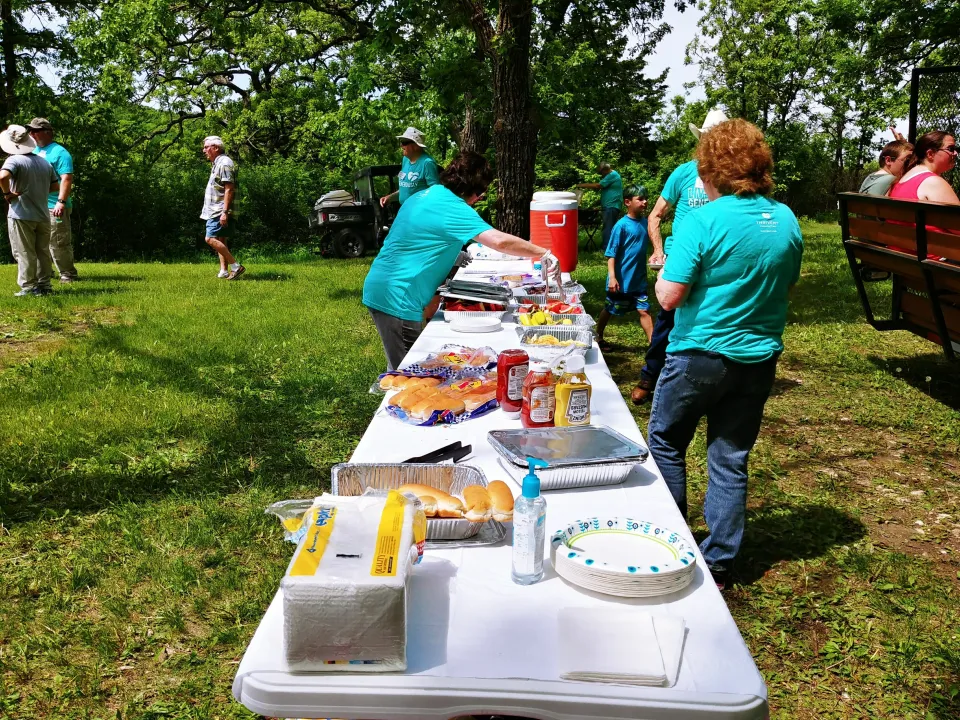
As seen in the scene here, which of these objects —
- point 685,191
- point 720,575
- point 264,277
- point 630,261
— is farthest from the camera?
point 264,277

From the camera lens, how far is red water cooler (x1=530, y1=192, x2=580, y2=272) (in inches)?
291

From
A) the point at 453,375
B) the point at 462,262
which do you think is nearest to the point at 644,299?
the point at 462,262

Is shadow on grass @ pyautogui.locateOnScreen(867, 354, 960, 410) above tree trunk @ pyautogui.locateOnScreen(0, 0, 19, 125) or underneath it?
underneath

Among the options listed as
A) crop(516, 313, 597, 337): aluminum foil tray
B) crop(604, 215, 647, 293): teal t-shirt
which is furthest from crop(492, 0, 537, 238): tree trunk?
crop(516, 313, 597, 337): aluminum foil tray

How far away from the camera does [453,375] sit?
124 inches

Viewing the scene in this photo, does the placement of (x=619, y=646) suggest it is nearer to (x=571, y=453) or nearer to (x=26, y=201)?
(x=571, y=453)

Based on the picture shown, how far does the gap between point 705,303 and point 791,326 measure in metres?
6.56

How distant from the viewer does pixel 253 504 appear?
4156mm

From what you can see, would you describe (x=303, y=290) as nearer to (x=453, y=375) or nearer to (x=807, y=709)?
(x=453, y=375)

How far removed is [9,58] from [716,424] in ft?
69.9

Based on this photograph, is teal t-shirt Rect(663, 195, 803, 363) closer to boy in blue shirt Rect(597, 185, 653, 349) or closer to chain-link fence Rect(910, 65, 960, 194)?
boy in blue shirt Rect(597, 185, 653, 349)

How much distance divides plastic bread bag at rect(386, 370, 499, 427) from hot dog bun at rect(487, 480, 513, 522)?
0.74 metres

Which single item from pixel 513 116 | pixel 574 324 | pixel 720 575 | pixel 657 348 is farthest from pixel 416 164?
pixel 720 575

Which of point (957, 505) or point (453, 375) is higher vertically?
point (453, 375)
